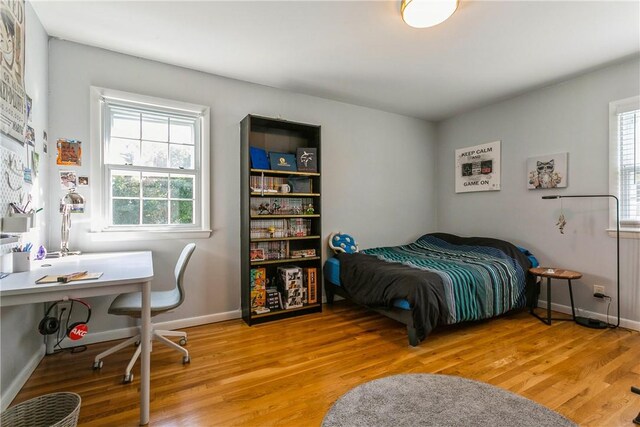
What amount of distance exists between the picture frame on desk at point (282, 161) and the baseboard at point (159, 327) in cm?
160

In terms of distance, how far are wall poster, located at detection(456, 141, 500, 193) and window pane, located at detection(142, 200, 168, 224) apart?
386 centimetres

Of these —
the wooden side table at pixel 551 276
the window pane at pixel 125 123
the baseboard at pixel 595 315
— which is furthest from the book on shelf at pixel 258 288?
the baseboard at pixel 595 315

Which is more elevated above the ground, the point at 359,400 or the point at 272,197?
the point at 272,197

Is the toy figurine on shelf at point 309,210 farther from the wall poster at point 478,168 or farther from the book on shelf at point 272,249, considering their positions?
the wall poster at point 478,168

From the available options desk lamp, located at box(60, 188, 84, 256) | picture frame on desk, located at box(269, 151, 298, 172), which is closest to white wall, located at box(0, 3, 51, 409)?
desk lamp, located at box(60, 188, 84, 256)

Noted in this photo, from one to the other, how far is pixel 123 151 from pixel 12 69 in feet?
3.36

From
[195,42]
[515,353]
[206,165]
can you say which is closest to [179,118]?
[206,165]

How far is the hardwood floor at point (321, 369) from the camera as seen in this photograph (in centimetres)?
165

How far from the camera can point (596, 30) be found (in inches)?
91.0

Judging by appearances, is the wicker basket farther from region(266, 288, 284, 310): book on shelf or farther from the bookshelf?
region(266, 288, 284, 310): book on shelf

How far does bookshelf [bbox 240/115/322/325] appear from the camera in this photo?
3.00 metres

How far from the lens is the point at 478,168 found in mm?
4078

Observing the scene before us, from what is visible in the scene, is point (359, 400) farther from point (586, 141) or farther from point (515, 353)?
point (586, 141)

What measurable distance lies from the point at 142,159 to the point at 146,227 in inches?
25.2
